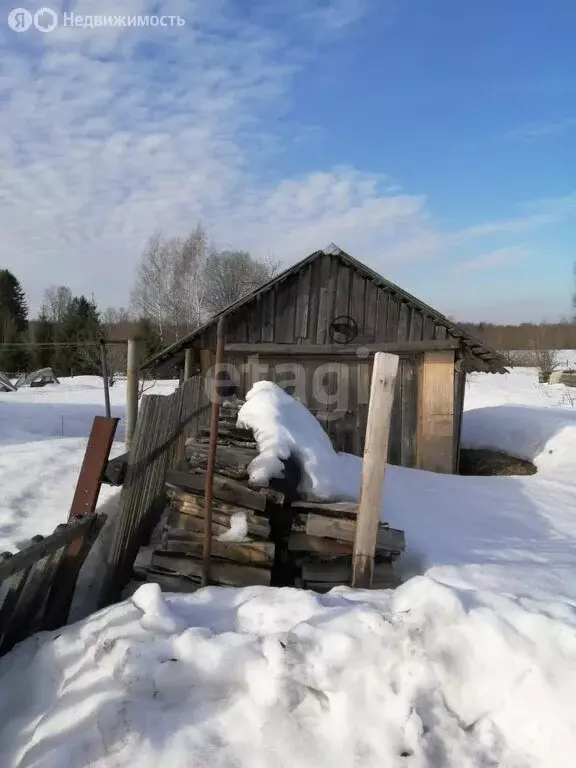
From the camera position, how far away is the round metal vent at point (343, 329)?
1006 centimetres

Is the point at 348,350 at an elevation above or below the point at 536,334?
below

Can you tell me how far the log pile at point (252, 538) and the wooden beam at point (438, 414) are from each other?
18.4 feet

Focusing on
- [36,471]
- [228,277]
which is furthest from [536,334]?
[36,471]

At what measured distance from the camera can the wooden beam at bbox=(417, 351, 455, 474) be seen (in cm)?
977

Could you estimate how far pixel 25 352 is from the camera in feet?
117

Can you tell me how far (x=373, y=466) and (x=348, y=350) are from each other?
247 inches

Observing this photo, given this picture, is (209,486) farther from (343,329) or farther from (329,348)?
(343,329)

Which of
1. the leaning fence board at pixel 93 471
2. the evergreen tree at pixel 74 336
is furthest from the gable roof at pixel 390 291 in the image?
the evergreen tree at pixel 74 336

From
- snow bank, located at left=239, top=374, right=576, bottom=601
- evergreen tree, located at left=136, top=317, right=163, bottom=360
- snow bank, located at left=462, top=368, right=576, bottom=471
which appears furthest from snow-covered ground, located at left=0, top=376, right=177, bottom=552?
evergreen tree, located at left=136, top=317, right=163, bottom=360

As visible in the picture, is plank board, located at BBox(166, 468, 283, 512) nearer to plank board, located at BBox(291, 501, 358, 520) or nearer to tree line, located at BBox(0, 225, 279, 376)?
plank board, located at BBox(291, 501, 358, 520)

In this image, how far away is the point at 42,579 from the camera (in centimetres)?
326

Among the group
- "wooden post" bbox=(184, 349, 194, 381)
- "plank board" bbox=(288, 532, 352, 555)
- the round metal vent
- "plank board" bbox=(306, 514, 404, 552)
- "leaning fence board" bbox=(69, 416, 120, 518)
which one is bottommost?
"plank board" bbox=(288, 532, 352, 555)

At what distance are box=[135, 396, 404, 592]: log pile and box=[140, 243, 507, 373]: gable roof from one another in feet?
17.8

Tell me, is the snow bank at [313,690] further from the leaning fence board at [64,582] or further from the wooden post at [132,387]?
the wooden post at [132,387]
